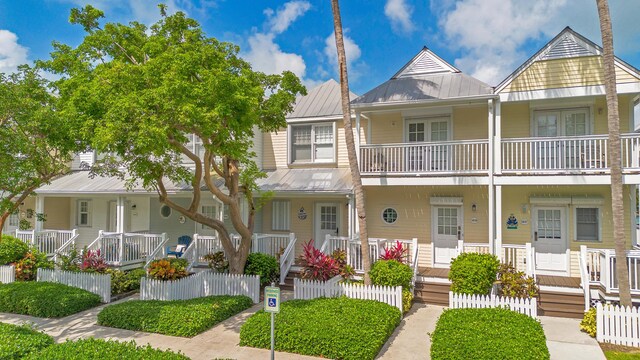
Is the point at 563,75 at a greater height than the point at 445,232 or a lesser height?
greater

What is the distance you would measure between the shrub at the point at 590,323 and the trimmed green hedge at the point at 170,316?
342 inches

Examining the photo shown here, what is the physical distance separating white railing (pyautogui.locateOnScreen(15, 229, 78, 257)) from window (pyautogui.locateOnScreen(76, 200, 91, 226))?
9.52 feet

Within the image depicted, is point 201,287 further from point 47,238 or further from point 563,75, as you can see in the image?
point 563,75

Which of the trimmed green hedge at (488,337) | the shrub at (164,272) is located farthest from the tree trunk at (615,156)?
the shrub at (164,272)

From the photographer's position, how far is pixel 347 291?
1106 centimetres

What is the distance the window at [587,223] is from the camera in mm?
13016

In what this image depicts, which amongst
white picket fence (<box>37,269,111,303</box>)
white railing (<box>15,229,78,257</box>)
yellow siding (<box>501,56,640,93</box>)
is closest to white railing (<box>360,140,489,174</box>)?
yellow siding (<box>501,56,640,93</box>)

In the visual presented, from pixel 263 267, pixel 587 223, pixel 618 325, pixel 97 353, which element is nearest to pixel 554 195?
pixel 587 223

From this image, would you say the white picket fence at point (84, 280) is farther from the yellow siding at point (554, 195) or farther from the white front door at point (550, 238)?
the white front door at point (550, 238)

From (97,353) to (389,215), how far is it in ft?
36.1

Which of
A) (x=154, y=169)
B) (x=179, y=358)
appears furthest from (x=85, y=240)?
(x=179, y=358)

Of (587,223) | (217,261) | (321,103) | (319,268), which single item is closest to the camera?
(319,268)

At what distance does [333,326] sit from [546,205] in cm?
925

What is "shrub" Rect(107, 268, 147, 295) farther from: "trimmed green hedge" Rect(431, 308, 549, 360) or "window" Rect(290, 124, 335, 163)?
"trimmed green hedge" Rect(431, 308, 549, 360)
